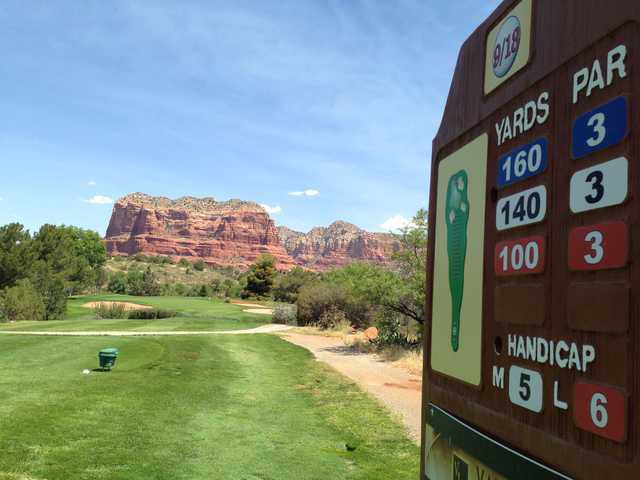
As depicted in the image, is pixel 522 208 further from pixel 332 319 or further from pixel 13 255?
pixel 13 255

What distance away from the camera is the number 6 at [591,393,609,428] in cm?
167

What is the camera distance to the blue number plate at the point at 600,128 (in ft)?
5.62

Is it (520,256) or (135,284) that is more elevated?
(520,256)

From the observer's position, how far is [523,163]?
7.50 ft

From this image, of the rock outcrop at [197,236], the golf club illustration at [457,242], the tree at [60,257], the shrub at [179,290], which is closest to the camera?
the golf club illustration at [457,242]

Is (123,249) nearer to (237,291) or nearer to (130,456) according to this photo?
(237,291)

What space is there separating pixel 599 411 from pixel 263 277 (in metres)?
67.3

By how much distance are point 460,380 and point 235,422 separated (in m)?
7.89

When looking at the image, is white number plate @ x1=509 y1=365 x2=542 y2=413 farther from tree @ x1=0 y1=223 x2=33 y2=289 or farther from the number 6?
tree @ x1=0 y1=223 x2=33 y2=289

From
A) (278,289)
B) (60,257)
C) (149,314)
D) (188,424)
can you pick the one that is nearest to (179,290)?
(278,289)

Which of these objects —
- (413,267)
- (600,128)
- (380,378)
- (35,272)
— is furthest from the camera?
(35,272)

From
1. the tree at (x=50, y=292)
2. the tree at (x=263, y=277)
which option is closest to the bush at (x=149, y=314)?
the tree at (x=50, y=292)

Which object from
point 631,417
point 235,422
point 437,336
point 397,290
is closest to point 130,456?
point 235,422

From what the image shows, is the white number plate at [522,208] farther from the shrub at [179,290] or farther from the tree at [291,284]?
the shrub at [179,290]
